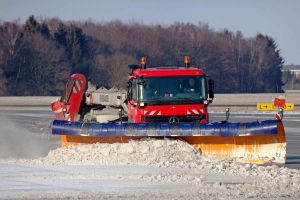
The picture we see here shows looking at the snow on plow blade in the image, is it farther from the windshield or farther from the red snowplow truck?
the windshield

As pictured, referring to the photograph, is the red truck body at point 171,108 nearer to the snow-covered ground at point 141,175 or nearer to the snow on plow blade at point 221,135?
the snow on plow blade at point 221,135

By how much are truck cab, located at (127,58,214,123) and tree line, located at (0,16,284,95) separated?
5315 centimetres

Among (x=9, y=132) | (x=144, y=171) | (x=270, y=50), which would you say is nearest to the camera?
(x=144, y=171)

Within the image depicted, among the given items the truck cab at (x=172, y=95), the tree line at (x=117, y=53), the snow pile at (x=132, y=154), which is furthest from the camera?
the tree line at (x=117, y=53)

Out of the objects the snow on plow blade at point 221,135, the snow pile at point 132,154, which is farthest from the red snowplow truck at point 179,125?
the snow pile at point 132,154

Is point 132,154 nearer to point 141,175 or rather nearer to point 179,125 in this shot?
point 179,125

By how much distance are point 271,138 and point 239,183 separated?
4.10 meters

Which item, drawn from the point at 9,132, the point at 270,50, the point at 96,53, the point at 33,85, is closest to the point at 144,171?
the point at 9,132

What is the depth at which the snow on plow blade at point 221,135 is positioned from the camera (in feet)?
59.6

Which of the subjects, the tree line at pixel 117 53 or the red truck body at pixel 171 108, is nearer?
the red truck body at pixel 171 108

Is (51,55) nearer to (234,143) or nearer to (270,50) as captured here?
(270,50)

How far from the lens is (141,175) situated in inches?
603

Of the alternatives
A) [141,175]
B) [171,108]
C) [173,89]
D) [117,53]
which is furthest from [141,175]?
[117,53]

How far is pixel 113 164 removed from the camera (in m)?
17.5
